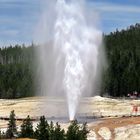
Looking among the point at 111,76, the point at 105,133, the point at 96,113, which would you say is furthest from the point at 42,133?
the point at 111,76

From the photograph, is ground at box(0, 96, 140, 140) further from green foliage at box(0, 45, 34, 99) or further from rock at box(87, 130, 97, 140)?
green foliage at box(0, 45, 34, 99)

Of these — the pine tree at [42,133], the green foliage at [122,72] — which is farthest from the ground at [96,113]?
the green foliage at [122,72]

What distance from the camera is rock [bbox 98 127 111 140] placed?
5378 centimetres

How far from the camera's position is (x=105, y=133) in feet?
182

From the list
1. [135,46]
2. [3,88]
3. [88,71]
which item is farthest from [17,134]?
[135,46]

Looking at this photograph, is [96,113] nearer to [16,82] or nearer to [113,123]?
[113,123]

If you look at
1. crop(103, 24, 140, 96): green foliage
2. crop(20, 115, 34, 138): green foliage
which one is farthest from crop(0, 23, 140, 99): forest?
crop(20, 115, 34, 138): green foliage

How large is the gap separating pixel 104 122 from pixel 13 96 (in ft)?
248

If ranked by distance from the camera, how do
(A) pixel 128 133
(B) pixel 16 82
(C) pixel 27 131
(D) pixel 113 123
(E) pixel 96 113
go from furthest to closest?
(B) pixel 16 82 → (E) pixel 96 113 → (D) pixel 113 123 → (A) pixel 128 133 → (C) pixel 27 131

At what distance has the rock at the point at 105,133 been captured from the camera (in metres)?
53.8

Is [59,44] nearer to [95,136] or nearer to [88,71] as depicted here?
[88,71]

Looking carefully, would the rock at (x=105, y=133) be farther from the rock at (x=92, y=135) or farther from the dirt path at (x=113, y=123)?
the rock at (x=92, y=135)

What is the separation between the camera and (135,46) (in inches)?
6176

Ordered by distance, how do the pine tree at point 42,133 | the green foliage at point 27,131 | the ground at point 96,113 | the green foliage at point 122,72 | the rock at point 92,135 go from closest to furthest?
the pine tree at point 42,133 < the green foliage at point 27,131 < the rock at point 92,135 < the ground at point 96,113 < the green foliage at point 122,72
